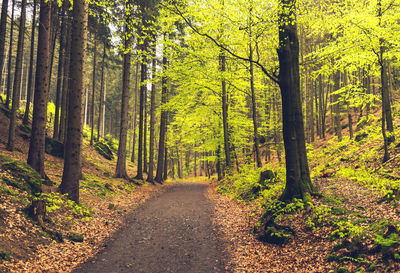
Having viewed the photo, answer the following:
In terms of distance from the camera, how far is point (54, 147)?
17.2 m

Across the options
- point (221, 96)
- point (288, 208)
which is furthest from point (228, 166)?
point (288, 208)

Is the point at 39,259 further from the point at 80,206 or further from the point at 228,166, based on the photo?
the point at 228,166

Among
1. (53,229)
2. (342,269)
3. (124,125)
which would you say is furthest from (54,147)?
(342,269)

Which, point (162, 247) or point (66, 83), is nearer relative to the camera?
point (162, 247)

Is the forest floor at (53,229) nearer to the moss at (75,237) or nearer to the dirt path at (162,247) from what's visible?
the moss at (75,237)

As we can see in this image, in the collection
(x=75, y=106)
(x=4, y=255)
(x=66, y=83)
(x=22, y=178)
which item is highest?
(x=66, y=83)

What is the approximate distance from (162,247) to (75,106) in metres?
6.07

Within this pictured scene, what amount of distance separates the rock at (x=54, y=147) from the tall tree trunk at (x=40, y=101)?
744 cm

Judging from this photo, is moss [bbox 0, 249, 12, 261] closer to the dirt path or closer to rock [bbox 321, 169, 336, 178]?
the dirt path

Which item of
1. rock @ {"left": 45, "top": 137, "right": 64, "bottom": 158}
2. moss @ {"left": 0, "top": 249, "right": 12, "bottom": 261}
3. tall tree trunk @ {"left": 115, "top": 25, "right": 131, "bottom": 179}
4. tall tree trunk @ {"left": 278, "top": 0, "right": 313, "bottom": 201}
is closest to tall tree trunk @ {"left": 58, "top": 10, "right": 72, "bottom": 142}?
rock @ {"left": 45, "top": 137, "right": 64, "bottom": 158}

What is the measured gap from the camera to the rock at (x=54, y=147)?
1688cm

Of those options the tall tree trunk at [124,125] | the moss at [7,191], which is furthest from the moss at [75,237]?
the tall tree trunk at [124,125]

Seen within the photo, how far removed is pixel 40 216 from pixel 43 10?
8.67m

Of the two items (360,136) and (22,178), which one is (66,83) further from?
(360,136)
